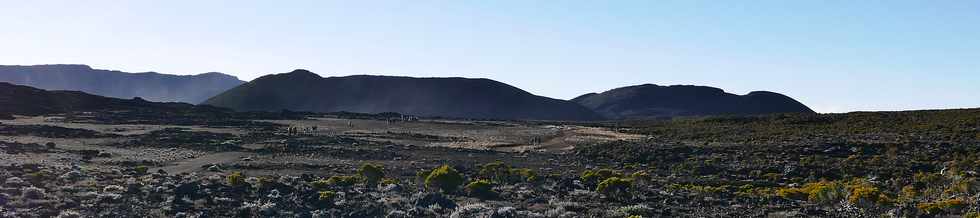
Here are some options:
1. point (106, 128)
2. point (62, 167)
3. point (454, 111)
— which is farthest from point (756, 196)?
point (454, 111)

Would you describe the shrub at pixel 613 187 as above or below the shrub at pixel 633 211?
above

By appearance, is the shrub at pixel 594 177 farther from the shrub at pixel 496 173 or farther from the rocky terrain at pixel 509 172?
the shrub at pixel 496 173

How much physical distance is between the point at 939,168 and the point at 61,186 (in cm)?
3404

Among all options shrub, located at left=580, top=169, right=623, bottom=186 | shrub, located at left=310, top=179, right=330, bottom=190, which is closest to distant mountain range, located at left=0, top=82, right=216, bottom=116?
shrub, located at left=310, top=179, right=330, bottom=190

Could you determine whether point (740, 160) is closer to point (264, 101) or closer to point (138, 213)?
point (138, 213)

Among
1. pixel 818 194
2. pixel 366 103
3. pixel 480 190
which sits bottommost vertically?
pixel 480 190

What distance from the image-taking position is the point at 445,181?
2620cm

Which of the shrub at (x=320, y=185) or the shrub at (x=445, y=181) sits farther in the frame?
the shrub at (x=320, y=185)

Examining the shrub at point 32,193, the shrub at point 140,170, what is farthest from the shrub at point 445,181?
the shrub at point 140,170

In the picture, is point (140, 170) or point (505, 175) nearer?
point (505, 175)

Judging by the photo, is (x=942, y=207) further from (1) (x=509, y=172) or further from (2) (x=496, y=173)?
(2) (x=496, y=173)

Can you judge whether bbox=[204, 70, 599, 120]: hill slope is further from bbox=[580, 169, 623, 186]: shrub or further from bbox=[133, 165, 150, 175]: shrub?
bbox=[580, 169, 623, 186]: shrub

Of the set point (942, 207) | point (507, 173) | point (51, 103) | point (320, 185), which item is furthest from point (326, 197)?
point (51, 103)

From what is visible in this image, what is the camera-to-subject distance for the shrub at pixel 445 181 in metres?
26.1
